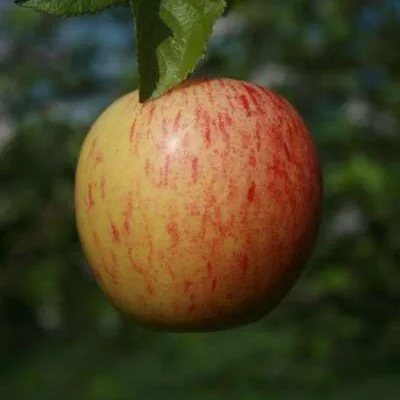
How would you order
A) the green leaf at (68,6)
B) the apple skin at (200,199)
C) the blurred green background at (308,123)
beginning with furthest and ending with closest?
1. the blurred green background at (308,123)
2. the apple skin at (200,199)
3. the green leaf at (68,6)

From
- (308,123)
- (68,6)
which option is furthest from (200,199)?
(308,123)

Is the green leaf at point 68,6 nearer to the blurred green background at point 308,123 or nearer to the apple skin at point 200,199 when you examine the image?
the apple skin at point 200,199

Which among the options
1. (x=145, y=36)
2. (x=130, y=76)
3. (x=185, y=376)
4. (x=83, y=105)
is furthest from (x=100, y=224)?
(x=185, y=376)

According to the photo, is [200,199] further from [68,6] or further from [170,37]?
[68,6]

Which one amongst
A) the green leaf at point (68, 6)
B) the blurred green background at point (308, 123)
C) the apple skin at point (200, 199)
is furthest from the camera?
the blurred green background at point (308, 123)

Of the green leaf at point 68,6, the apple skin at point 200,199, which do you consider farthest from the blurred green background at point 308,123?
the green leaf at point 68,6

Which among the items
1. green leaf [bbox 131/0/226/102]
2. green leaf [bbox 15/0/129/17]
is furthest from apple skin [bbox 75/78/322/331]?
green leaf [bbox 15/0/129/17]
